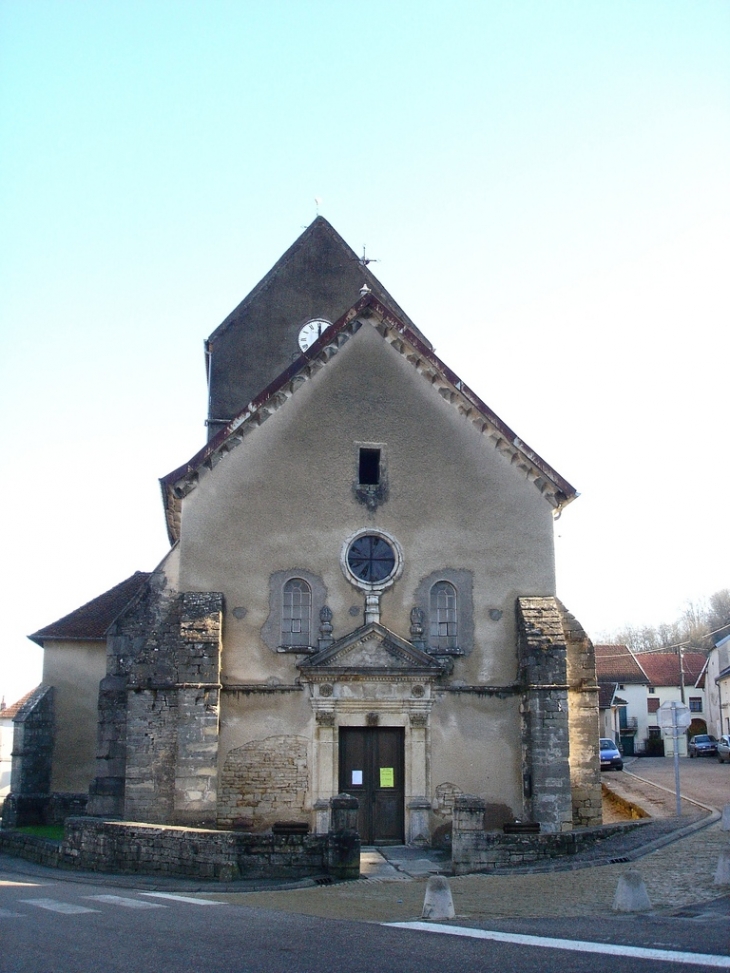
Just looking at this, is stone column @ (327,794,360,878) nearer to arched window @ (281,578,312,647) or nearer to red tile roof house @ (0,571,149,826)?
arched window @ (281,578,312,647)

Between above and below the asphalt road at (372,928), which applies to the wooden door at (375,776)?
above

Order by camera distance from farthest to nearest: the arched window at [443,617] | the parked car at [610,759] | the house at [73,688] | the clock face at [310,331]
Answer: the parked car at [610,759], the clock face at [310,331], the house at [73,688], the arched window at [443,617]

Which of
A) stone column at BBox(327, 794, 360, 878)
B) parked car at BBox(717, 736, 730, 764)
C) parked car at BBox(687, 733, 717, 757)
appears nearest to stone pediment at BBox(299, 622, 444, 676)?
stone column at BBox(327, 794, 360, 878)

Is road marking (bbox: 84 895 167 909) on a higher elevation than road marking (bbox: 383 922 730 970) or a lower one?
lower

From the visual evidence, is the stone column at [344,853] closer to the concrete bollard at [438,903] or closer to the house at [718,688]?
the concrete bollard at [438,903]

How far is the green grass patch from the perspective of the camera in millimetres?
20422

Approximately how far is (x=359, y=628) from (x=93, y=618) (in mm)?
11056

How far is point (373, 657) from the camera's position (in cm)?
1847

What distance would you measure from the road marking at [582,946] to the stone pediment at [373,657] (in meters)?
8.30

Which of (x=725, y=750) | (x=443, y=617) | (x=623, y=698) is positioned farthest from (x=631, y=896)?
(x=623, y=698)

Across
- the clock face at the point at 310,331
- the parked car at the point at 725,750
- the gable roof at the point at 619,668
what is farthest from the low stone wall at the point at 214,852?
the gable roof at the point at 619,668

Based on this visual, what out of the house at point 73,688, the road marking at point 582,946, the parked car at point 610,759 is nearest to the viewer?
the road marking at point 582,946

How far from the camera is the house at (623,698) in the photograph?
5650cm

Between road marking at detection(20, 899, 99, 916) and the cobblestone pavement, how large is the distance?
1.97 m
